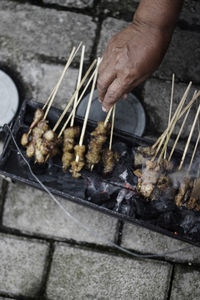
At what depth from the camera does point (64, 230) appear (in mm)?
3834

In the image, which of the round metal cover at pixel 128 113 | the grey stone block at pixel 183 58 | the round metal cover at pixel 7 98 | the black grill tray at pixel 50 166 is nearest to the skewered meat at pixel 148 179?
the black grill tray at pixel 50 166

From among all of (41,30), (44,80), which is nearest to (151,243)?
(44,80)

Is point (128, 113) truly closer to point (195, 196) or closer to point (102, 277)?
point (195, 196)

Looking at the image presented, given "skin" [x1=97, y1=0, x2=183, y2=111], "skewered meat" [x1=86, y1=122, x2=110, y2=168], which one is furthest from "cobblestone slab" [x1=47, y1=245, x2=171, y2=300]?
"skin" [x1=97, y1=0, x2=183, y2=111]

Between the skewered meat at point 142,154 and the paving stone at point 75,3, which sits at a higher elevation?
the paving stone at point 75,3

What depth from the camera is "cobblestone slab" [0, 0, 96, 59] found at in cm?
417

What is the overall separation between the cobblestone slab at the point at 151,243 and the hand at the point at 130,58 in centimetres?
176

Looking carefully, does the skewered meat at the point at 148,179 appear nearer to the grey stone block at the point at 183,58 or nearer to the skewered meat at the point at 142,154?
the skewered meat at the point at 142,154

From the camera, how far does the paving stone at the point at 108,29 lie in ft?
14.0

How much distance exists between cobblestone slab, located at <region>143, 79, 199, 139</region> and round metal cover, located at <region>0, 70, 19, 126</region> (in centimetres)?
160

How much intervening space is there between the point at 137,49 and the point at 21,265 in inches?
105

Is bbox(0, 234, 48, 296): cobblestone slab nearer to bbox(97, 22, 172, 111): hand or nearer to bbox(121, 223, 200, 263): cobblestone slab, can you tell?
bbox(121, 223, 200, 263): cobblestone slab

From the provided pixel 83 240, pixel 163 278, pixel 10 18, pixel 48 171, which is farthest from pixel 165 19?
pixel 163 278

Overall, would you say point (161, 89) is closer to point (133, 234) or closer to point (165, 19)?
point (165, 19)
